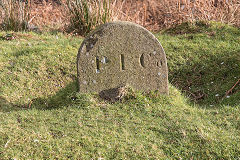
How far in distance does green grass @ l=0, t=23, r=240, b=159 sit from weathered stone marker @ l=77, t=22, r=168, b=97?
206 millimetres

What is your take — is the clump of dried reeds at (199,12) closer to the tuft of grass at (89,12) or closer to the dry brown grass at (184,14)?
the dry brown grass at (184,14)

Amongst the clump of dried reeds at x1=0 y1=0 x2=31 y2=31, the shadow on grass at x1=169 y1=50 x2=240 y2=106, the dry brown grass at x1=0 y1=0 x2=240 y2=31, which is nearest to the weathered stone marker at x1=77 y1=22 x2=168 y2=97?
the shadow on grass at x1=169 y1=50 x2=240 y2=106

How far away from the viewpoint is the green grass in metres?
3.06

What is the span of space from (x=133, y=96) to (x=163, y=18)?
4743mm

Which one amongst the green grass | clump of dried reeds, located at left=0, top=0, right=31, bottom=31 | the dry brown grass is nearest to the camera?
the green grass

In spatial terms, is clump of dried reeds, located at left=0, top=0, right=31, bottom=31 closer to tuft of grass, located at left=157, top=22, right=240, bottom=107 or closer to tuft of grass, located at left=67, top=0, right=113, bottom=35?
tuft of grass, located at left=67, top=0, right=113, bottom=35

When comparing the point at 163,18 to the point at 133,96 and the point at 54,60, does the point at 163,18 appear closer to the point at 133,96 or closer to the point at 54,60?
the point at 54,60

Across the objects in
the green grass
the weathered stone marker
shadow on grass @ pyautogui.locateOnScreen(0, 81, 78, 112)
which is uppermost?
the weathered stone marker

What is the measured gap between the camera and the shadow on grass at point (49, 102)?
4300 mm

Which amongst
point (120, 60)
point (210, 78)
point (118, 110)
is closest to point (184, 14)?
point (210, 78)

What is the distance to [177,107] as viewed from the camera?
13.3ft

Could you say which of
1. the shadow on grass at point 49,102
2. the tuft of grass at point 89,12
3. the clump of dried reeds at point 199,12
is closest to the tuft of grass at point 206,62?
the clump of dried reeds at point 199,12

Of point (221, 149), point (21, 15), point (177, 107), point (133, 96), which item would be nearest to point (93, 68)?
point (133, 96)

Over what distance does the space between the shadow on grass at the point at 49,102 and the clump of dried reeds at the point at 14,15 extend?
10.7 feet
